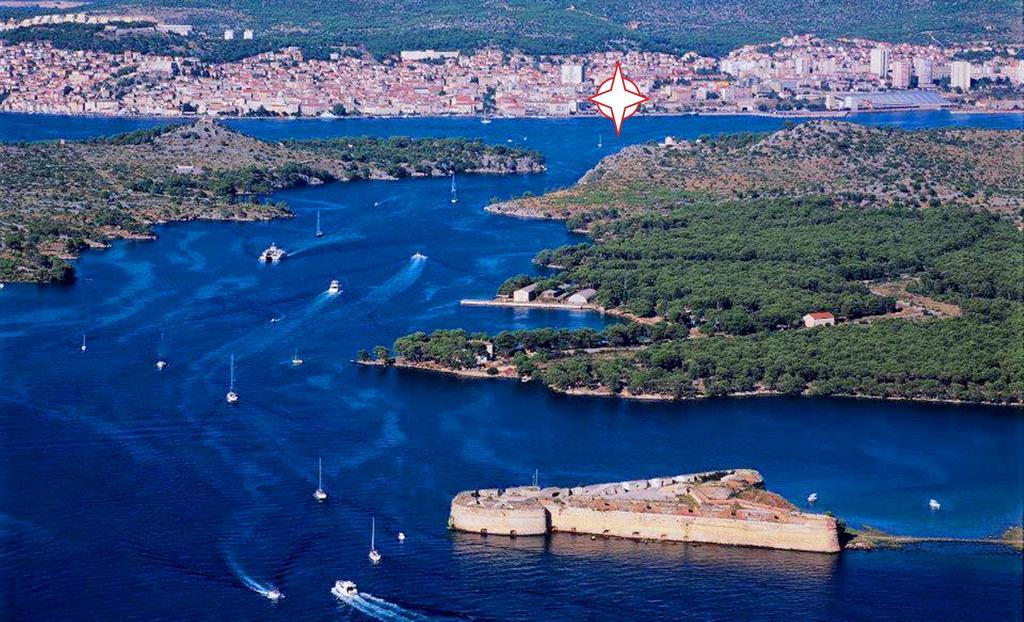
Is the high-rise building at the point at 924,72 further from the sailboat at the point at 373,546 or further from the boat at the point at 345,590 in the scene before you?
the boat at the point at 345,590

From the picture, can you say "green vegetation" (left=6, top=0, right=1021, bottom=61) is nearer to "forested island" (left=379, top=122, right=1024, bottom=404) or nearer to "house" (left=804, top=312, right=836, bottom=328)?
"forested island" (left=379, top=122, right=1024, bottom=404)

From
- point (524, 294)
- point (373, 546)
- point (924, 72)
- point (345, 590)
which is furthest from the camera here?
point (924, 72)

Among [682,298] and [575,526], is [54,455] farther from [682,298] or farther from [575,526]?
[682,298]

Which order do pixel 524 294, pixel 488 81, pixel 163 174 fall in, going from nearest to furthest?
pixel 524 294, pixel 163 174, pixel 488 81

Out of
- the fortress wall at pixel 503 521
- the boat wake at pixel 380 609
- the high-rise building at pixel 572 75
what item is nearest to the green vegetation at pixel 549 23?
the high-rise building at pixel 572 75

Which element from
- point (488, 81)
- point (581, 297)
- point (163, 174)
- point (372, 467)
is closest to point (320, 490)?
point (372, 467)

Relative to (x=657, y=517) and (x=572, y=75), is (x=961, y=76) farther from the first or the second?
(x=657, y=517)

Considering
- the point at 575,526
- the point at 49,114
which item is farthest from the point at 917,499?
the point at 49,114
